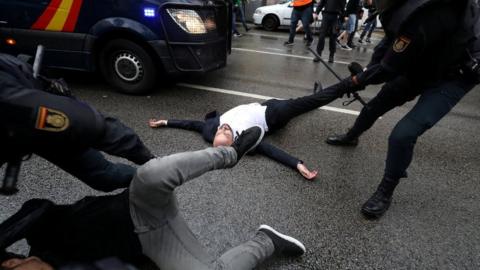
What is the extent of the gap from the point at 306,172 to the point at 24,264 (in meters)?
1.94

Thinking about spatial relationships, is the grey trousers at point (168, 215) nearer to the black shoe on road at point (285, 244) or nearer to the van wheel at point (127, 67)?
the black shoe on road at point (285, 244)

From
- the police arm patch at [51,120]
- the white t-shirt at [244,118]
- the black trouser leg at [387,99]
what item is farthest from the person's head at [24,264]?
the black trouser leg at [387,99]

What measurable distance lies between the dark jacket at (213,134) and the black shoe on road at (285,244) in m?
0.91

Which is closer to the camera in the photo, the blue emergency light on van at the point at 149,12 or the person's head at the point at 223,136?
the person's head at the point at 223,136

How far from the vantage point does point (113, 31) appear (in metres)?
3.58

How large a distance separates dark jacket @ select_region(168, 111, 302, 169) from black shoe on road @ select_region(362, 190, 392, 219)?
641mm

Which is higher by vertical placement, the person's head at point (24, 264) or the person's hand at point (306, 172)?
the person's head at point (24, 264)

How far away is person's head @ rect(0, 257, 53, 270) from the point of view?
1.11 m

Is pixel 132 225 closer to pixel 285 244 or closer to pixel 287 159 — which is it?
pixel 285 244

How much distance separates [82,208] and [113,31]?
104 inches

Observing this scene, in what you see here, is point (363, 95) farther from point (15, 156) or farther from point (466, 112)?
point (15, 156)

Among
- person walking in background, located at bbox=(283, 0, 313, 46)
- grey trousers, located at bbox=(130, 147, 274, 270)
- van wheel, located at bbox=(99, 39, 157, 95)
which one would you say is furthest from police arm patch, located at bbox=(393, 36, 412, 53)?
person walking in background, located at bbox=(283, 0, 313, 46)

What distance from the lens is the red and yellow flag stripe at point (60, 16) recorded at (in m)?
3.46

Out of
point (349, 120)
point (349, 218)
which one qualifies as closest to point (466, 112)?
point (349, 120)
